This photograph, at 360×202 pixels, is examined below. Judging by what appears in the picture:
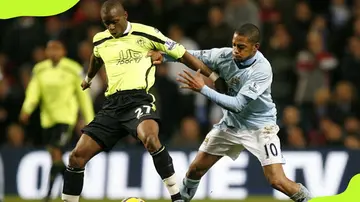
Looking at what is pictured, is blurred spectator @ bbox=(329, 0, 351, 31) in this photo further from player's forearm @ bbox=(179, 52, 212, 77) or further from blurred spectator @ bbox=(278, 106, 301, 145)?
player's forearm @ bbox=(179, 52, 212, 77)

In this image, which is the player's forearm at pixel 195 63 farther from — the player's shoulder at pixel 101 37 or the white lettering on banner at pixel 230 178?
the white lettering on banner at pixel 230 178

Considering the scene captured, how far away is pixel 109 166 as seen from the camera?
1648cm

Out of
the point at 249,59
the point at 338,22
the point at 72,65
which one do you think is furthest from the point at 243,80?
the point at 338,22

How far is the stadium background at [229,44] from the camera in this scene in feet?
54.8

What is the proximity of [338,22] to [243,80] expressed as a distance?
7.22m

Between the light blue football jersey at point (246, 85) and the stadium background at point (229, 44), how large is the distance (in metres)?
4.62

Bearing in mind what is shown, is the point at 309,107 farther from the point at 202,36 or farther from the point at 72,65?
the point at 72,65

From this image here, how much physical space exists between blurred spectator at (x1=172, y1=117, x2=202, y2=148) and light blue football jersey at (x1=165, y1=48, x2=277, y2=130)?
506 centimetres

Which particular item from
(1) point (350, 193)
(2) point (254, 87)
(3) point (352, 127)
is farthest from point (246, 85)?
(3) point (352, 127)

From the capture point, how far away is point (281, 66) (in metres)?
17.5

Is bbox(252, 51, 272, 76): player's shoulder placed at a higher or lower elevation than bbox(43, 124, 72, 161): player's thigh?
higher

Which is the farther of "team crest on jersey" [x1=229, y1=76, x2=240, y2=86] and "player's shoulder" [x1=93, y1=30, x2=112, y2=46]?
"player's shoulder" [x1=93, y1=30, x2=112, y2=46]

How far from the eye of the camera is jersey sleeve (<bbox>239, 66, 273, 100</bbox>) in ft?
36.7

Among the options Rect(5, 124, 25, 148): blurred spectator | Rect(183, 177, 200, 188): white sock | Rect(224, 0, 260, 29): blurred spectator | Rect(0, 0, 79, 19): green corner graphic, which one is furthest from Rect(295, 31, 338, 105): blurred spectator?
Rect(183, 177, 200, 188): white sock
